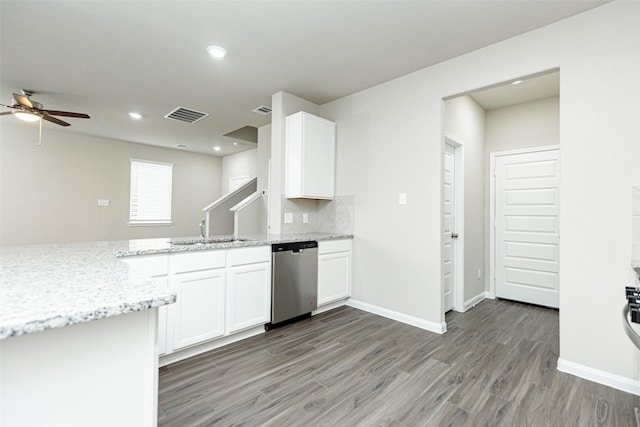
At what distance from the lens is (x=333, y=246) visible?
352 cm

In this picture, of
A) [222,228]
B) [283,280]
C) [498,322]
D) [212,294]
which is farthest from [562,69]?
[222,228]

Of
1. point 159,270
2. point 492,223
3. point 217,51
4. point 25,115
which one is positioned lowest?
point 159,270

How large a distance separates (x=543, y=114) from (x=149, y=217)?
7545 mm

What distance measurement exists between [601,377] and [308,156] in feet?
10.3

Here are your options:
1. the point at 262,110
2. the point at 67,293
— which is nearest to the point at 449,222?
the point at 262,110

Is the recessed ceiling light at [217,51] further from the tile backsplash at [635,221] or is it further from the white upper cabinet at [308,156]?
the tile backsplash at [635,221]

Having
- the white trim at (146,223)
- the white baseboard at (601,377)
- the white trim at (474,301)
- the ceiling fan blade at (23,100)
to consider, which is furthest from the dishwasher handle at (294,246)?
the white trim at (146,223)

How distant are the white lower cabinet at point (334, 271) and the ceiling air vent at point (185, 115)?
2.93 metres

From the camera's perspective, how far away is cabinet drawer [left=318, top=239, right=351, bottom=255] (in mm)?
3390

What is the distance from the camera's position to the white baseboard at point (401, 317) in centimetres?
296

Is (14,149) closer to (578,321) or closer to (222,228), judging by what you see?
(222,228)

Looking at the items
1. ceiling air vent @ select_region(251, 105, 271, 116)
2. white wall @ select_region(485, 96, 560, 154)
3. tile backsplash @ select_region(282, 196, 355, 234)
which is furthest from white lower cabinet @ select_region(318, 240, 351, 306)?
white wall @ select_region(485, 96, 560, 154)

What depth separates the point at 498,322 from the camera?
3.25 meters

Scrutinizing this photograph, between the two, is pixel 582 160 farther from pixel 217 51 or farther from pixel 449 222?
pixel 217 51
